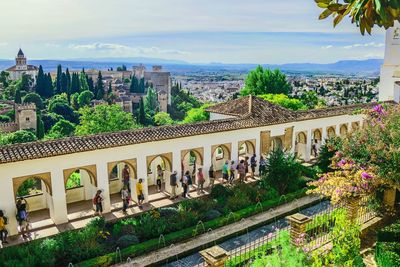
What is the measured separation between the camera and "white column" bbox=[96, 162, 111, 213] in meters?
14.6

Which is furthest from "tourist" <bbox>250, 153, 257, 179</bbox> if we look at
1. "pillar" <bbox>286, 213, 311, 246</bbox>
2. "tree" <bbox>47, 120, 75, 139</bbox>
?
"tree" <bbox>47, 120, 75, 139</bbox>

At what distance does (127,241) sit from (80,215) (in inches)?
132

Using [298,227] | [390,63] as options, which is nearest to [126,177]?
[298,227]

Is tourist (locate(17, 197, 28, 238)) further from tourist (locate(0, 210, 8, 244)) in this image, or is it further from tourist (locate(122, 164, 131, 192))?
tourist (locate(122, 164, 131, 192))

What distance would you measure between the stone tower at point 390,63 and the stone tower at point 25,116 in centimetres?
5089

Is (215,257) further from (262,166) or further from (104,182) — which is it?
(262,166)

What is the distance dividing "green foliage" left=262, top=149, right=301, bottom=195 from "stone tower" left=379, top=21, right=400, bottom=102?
834 inches

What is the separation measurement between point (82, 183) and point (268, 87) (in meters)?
29.9

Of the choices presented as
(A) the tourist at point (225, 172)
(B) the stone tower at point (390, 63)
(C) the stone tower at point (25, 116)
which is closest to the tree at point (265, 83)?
(B) the stone tower at point (390, 63)

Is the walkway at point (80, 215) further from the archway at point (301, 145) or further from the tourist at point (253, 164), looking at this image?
the archway at point (301, 145)

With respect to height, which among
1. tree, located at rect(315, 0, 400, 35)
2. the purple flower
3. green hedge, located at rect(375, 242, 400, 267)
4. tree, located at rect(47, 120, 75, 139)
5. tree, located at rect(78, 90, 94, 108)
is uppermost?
Result: tree, located at rect(315, 0, 400, 35)

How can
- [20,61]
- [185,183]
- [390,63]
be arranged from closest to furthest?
1. [185,183]
2. [390,63]
3. [20,61]

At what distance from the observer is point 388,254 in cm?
870

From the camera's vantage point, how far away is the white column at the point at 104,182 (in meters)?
14.6
